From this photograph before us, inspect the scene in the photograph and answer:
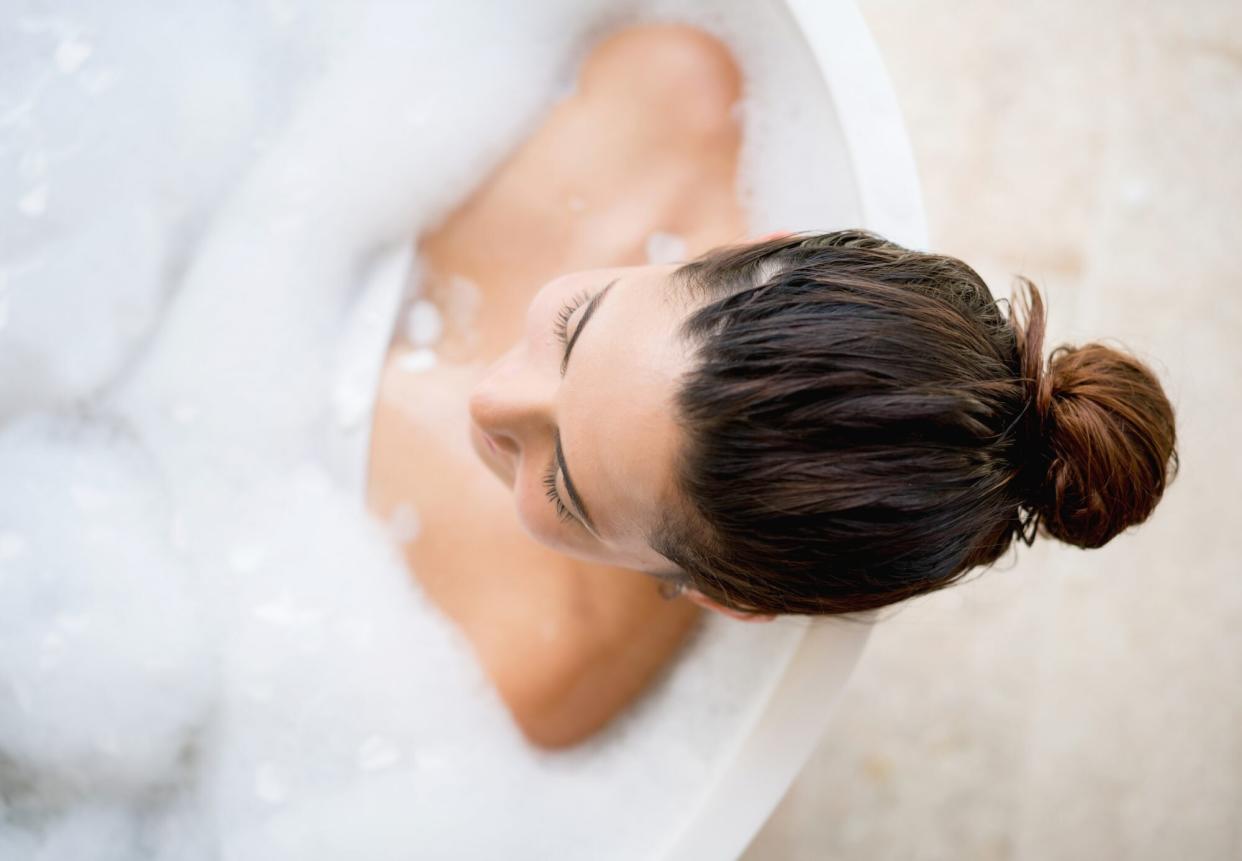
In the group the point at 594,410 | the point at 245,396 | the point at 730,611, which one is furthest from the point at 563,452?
the point at 245,396

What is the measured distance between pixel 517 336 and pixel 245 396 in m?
0.36

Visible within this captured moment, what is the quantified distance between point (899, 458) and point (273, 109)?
0.97m

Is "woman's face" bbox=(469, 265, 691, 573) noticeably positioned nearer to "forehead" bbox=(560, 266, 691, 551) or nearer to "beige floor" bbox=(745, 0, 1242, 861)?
"forehead" bbox=(560, 266, 691, 551)

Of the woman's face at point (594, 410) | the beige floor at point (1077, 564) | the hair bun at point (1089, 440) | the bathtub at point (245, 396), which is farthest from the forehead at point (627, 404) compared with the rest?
the beige floor at point (1077, 564)

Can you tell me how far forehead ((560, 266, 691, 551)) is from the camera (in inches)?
23.9

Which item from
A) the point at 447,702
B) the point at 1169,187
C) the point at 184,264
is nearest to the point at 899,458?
the point at 447,702

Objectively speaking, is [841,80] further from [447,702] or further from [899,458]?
[447,702]

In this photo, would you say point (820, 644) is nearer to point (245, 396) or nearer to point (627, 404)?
point (627, 404)

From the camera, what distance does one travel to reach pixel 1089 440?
59 centimetres

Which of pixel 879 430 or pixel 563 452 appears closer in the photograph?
pixel 879 430

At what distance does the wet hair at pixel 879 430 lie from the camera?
0.56m

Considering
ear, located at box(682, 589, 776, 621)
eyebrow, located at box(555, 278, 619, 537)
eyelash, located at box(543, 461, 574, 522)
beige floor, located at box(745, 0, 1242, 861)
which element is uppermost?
eyebrow, located at box(555, 278, 619, 537)

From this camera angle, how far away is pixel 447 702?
1.06m

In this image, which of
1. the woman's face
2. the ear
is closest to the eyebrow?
the woman's face
